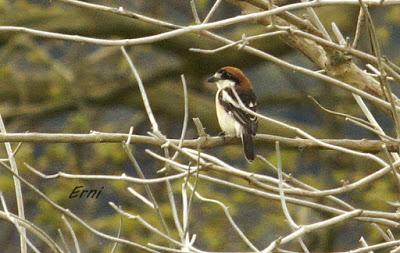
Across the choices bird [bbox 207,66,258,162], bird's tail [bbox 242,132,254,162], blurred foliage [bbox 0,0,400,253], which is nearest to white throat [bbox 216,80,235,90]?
bird [bbox 207,66,258,162]

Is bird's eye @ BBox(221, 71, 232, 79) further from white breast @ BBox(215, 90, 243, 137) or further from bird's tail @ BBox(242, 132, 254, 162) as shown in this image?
bird's tail @ BBox(242, 132, 254, 162)

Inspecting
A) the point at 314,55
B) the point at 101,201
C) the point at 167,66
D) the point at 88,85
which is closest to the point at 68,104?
the point at 88,85

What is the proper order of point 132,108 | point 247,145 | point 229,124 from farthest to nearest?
point 132,108 < point 229,124 < point 247,145

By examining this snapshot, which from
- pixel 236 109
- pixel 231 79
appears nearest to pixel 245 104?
pixel 236 109

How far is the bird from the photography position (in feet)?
19.8

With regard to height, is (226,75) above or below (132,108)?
above

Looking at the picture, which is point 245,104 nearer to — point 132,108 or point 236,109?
point 236,109

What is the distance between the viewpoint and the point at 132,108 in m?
9.40

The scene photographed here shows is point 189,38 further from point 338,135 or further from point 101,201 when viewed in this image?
point 101,201

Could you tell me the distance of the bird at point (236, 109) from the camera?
6047 millimetres

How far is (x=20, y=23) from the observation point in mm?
8562

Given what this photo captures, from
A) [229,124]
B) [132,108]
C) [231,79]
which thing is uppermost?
[231,79]

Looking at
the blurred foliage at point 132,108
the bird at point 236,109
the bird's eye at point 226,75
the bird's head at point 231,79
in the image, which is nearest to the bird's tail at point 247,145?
the bird at point 236,109

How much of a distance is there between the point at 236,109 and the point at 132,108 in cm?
303
